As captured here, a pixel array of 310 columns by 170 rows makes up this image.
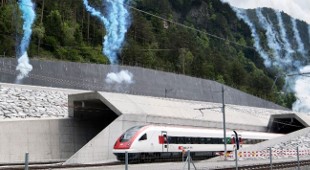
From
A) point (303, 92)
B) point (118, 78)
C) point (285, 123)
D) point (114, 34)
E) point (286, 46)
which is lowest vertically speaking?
→ point (285, 123)

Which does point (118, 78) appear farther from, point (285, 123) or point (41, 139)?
point (285, 123)

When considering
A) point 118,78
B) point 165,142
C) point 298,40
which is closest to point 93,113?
point 165,142

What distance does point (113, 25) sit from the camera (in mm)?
68125

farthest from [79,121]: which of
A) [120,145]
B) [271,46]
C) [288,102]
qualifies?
[271,46]

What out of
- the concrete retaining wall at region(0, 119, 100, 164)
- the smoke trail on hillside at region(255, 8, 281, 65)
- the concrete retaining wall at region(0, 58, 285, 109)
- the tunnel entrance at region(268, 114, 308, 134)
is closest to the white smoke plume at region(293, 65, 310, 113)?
the smoke trail on hillside at region(255, 8, 281, 65)

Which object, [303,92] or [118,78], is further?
[303,92]

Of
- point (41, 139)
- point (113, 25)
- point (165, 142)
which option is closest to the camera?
point (41, 139)

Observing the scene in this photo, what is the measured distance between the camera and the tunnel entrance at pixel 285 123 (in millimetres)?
57688

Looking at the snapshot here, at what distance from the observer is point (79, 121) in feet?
127

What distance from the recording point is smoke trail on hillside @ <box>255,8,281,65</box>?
128375 millimetres

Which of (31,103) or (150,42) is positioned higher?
(150,42)

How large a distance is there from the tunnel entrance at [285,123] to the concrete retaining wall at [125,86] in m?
8.99

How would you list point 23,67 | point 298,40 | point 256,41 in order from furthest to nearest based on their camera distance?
point 256,41, point 298,40, point 23,67

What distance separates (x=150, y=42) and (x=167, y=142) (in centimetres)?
6456
